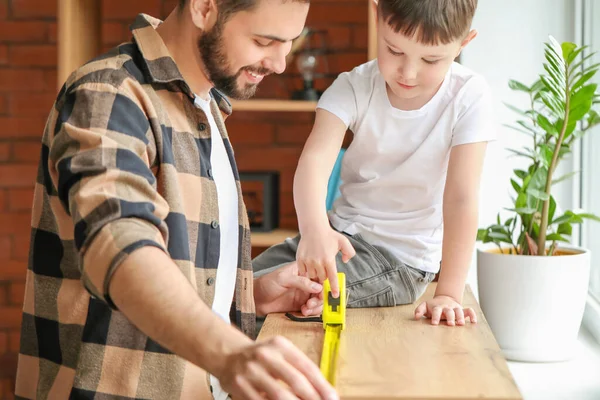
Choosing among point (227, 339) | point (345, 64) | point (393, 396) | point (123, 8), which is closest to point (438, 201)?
point (393, 396)

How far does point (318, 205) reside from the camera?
1436 millimetres

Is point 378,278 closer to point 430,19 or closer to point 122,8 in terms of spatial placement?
point 430,19

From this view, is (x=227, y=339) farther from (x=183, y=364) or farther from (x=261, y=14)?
(x=261, y=14)

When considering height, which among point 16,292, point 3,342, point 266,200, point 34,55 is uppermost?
point 34,55

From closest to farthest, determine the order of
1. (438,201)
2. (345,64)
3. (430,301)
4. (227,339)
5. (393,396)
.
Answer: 1. (227,339)
2. (393,396)
3. (430,301)
4. (438,201)
5. (345,64)

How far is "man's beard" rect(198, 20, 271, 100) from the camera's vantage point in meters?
1.32

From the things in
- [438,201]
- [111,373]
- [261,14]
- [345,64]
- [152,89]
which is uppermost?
[345,64]

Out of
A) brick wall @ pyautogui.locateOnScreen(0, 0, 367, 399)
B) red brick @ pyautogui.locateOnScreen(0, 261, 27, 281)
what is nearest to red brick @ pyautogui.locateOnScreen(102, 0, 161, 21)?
brick wall @ pyautogui.locateOnScreen(0, 0, 367, 399)

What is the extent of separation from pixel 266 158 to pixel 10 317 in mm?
1203

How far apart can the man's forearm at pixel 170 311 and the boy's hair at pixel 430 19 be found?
0.71 meters

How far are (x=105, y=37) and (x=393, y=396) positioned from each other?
7.38 feet

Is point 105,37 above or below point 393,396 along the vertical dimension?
above

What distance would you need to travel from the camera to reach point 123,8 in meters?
2.91

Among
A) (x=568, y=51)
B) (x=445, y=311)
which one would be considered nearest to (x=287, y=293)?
(x=445, y=311)
